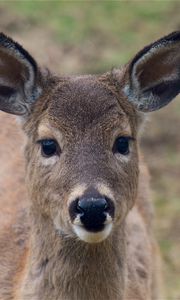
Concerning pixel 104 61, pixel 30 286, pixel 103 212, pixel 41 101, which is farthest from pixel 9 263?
pixel 104 61

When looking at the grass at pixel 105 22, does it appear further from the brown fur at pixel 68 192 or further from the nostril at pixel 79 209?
the nostril at pixel 79 209

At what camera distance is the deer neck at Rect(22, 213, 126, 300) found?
604 centimetres

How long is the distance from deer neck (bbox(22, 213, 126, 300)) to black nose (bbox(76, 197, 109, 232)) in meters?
0.50

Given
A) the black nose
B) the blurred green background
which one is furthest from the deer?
the blurred green background

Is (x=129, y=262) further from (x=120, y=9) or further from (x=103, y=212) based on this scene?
(x=120, y=9)

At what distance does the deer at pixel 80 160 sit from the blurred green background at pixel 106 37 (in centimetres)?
358

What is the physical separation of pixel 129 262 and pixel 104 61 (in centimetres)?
505

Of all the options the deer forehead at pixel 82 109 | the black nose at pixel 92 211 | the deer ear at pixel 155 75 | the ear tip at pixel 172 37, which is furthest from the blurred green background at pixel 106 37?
the black nose at pixel 92 211

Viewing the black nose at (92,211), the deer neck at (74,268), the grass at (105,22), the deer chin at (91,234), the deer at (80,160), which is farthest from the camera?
the grass at (105,22)

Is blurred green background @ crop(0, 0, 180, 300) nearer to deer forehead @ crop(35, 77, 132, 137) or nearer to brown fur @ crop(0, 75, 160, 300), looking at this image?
brown fur @ crop(0, 75, 160, 300)

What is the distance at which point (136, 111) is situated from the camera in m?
6.38

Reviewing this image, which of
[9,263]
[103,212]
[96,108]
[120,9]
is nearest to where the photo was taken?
[103,212]

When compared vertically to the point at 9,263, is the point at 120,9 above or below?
above

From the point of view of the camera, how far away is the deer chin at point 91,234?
18.3 ft
